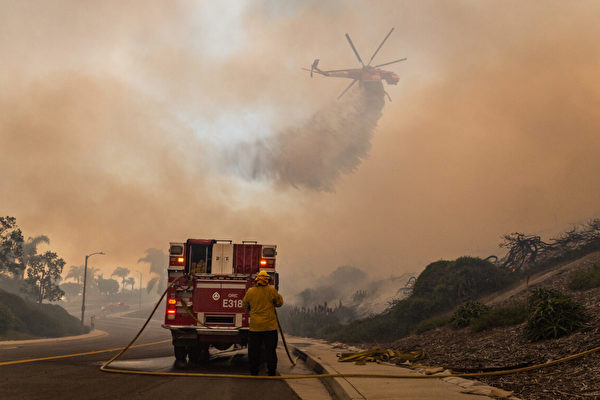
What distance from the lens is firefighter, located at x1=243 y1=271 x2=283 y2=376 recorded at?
9.54 meters

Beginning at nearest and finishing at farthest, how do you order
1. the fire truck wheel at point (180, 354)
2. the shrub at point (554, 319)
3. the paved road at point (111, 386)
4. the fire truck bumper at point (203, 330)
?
the paved road at point (111, 386) → the shrub at point (554, 319) → the fire truck bumper at point (203, 330) → the fire truck wheel at point (180, 354)

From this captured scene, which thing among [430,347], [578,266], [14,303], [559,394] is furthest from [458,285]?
[14,303]

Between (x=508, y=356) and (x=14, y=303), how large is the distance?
43.6 metres

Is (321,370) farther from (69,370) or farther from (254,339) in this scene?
(69,370)

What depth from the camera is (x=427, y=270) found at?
85.1ft

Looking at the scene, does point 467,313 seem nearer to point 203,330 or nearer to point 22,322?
point 203,330

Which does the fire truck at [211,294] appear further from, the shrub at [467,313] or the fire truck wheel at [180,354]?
the shrub at [467,313]

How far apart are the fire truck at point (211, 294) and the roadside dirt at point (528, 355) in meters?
4.72

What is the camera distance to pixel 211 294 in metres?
11.8

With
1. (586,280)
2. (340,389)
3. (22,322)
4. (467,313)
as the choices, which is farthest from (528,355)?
(22,322)

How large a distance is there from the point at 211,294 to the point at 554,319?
7.67 meters

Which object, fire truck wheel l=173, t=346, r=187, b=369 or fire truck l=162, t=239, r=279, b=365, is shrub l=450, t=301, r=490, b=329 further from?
fire truck wheel l=173, t=346, r=187, b=369

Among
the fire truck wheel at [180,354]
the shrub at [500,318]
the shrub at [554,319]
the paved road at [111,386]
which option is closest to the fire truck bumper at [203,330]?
the fire truck wheel at [180,354]

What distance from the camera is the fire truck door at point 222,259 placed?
1227cm
